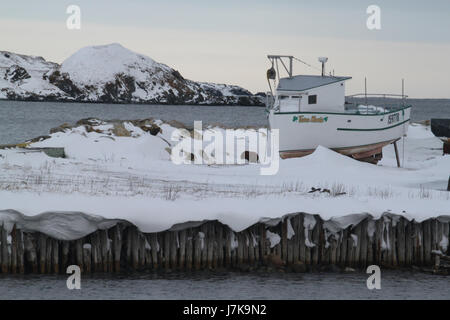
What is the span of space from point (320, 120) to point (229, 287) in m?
18.1

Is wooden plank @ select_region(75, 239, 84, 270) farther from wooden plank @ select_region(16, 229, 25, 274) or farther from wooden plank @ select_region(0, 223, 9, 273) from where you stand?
wooden plank @ select_region(0, 223, 9, 273)

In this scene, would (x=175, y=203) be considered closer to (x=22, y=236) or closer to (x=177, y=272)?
(x=177, y=272)

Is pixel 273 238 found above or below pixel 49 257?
above

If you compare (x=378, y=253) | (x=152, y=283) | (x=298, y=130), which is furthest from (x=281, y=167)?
(x=152, y=283)

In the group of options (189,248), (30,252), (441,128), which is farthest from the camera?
(441,128)

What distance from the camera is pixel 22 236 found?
15.9m

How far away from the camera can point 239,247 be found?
54.7 feet

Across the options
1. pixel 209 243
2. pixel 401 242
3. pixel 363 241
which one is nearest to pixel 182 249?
pixel 209 243

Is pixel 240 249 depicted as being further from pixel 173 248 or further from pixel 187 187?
pixel 187 187

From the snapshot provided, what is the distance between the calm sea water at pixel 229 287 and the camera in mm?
14734

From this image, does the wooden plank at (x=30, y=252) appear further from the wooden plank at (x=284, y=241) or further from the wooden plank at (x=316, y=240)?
the wooden plank at (x=316, y=240)

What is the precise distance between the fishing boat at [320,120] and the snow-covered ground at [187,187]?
81.0 inches

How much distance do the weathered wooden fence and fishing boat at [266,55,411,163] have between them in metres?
15.3

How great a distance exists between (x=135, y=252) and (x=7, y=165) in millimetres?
11014
